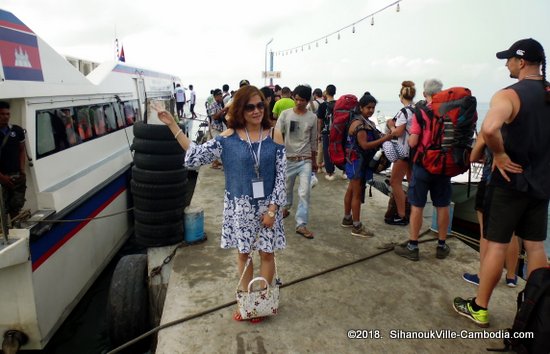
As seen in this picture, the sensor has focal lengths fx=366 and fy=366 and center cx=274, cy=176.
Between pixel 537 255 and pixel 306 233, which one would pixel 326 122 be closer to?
pixel 306 233

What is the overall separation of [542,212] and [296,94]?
3087 millimetres

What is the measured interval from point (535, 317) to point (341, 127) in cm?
312

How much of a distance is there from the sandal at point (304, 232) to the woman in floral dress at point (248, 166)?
6.31 ft

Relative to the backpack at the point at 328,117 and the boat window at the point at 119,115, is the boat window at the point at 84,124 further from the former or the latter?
the backpack at the point at 328,117

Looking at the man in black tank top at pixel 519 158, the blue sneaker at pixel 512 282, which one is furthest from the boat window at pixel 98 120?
the blue sneaker at pixel 512 282

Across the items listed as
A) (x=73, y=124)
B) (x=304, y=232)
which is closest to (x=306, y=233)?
(x=304, y=232)

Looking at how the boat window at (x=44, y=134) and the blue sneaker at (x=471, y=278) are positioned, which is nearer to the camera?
the blue sneaker at (x=471, y=278)

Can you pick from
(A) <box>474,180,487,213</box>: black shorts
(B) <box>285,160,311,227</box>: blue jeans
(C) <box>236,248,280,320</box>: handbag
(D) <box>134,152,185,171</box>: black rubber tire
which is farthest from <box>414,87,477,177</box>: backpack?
(D) <box>134,152,185,171</box>: black rubber tire

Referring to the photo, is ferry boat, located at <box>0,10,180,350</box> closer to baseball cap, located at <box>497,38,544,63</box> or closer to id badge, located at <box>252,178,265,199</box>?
id badge, located at <box>252,178,265,199</box>

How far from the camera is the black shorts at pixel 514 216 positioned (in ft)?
9.42

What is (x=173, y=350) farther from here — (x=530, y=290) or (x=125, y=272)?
(x=530, y=290)

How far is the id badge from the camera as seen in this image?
2900mm

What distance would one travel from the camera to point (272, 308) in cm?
308

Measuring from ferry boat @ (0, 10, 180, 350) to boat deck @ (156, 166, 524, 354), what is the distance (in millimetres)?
1602
